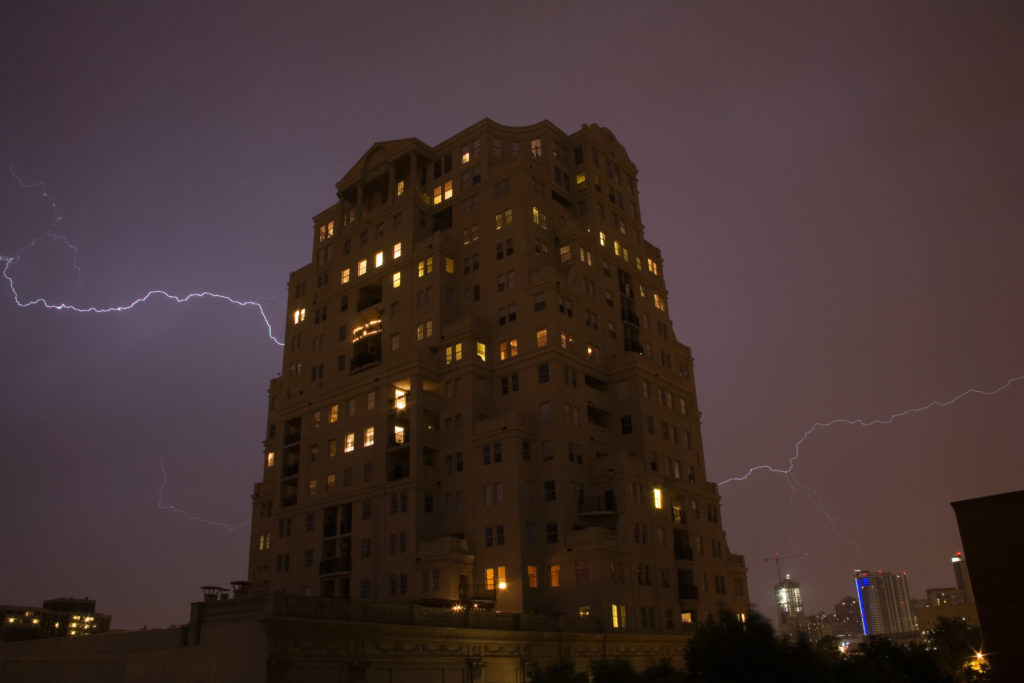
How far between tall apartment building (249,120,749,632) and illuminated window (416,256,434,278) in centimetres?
21

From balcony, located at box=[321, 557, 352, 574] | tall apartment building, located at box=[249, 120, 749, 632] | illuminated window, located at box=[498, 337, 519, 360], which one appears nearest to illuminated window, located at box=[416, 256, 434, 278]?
tall apartment building, located at box=[249, 120, 749, 632]

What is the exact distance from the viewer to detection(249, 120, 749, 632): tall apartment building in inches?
2586

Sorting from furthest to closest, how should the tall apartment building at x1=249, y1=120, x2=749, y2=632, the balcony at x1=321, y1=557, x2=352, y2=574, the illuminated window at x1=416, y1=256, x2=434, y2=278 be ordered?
the illuminated window at x1=416, y1=256, x2=434, y2=278
the balcony at x1=321, y1=557, x2=352, y2=574
the tall apartment building at x1=249, y1=120, x2=749, y2=632

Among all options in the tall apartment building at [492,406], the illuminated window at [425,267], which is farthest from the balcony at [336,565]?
the illuminated window at [425,267]

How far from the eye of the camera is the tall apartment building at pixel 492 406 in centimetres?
6569

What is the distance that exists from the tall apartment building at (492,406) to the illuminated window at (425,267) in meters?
0.21

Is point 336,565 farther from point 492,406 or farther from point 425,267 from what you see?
point 425,267

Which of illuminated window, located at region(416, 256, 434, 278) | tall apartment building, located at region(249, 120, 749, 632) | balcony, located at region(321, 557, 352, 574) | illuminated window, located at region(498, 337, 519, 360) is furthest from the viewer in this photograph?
illuminated window, located at region(416, 256, 434, 278)

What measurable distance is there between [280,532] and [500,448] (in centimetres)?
2691

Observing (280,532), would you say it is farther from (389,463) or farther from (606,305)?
(606,305)

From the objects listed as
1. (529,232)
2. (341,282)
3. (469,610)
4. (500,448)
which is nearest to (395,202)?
(341,282)

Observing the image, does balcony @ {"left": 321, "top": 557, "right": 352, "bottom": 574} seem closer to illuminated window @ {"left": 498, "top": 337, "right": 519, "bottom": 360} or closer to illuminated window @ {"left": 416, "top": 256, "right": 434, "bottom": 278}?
illuminated window @ {"left": 498, "top": 337, "right": 519, "bottom": 360}

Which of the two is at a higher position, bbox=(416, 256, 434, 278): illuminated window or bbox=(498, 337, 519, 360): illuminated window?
bbox=(416, 256, 434, 278): illuminated window

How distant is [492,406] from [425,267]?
1640 centimetres
